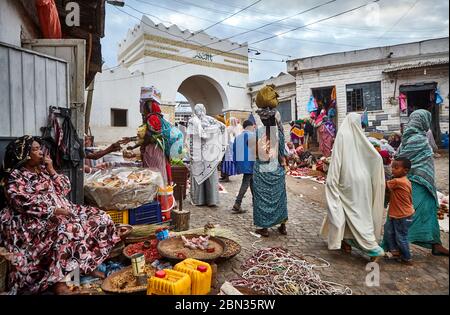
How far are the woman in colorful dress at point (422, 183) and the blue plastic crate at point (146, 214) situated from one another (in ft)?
10.2

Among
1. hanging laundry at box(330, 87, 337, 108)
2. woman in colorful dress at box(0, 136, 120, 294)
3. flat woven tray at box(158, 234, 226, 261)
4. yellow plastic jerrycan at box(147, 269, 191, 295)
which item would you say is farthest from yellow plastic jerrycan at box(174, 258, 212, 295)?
hanging laundry at box(330, 87, 337, 108)

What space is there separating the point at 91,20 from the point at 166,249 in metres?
4.49

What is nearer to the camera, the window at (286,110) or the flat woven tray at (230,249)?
the flat woven tray at (230,249)

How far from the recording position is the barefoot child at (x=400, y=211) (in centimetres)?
289

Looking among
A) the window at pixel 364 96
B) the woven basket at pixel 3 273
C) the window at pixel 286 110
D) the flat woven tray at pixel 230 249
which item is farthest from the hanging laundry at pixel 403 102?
the woven basket at pixel 3 273

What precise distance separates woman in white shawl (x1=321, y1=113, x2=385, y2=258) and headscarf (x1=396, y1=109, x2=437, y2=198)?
52cm

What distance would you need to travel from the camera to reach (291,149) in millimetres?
12102

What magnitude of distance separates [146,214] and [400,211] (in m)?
3.04

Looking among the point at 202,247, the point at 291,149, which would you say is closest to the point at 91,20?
the point at 202,247

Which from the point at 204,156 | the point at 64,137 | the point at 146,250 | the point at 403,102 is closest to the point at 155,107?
the point at 64,137

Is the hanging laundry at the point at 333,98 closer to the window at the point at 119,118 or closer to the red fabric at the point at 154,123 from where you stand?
the window at the point at 119,118

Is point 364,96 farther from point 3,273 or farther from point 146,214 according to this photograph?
point 3,273

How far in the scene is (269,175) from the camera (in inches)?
149

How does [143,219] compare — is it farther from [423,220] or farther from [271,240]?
[423,220]
